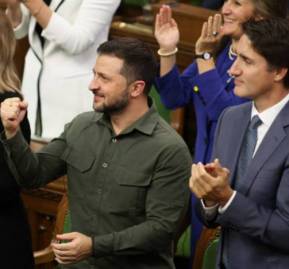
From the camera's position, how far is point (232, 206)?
7.43 ft

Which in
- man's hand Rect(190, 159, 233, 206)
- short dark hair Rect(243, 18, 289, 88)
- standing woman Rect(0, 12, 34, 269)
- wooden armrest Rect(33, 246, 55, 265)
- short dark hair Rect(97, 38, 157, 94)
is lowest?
wooden armrest Rect(33, 246, 55, 265)

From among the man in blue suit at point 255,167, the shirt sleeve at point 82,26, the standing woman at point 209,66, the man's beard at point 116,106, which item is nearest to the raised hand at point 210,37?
the standing woman at point 209,66

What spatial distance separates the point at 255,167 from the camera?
2.31 metres

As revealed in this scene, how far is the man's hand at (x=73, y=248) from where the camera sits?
248 cm

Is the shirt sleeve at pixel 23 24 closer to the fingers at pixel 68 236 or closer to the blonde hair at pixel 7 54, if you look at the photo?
the blonde hair at pixel 7 54

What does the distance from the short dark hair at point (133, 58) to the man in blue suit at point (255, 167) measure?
0.33 m

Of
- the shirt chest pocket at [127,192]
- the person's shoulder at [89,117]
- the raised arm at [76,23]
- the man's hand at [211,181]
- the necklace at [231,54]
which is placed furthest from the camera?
the raised arm at [76,23]

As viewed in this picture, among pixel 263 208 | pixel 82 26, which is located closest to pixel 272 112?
pixel 263 208

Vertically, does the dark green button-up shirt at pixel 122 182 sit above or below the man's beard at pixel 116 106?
below

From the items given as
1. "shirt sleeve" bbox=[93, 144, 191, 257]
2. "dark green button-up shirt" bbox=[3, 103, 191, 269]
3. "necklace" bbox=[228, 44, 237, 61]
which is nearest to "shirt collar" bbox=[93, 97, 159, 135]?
"dark green button-up shirt" bbox=[3, 103, 191, 269]

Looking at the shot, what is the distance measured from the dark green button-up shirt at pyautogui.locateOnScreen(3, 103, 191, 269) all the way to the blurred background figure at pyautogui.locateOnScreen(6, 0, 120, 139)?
872mm

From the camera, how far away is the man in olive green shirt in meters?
2.55

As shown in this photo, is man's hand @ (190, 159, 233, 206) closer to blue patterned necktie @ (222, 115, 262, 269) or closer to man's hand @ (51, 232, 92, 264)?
blue patterned necktie @ (222, 115, 262, 269)

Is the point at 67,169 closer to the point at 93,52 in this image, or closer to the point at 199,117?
the point at 199,117
